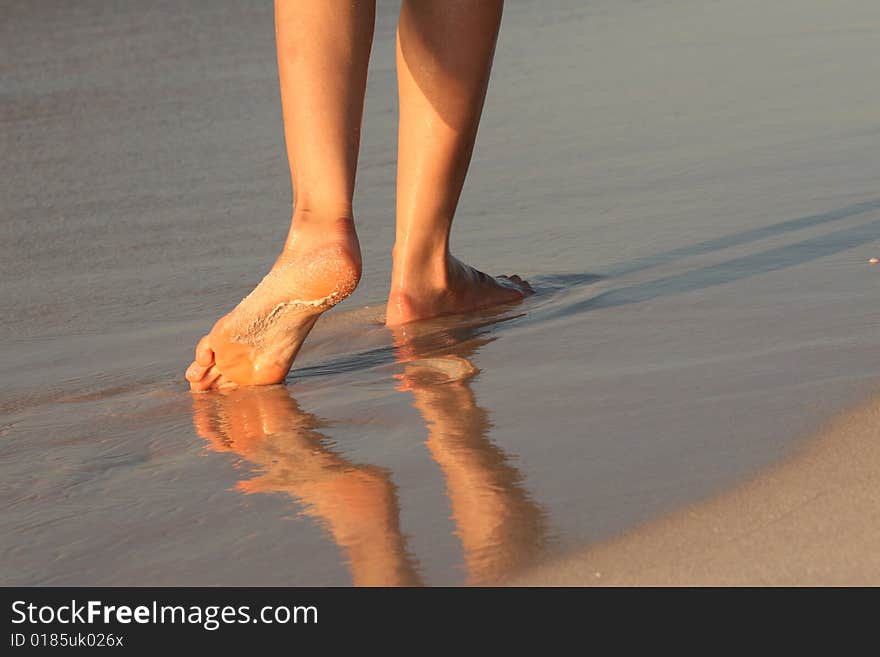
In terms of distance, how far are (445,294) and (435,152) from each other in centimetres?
22

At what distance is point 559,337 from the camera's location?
1.92m

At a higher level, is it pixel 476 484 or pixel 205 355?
pixel 205 355

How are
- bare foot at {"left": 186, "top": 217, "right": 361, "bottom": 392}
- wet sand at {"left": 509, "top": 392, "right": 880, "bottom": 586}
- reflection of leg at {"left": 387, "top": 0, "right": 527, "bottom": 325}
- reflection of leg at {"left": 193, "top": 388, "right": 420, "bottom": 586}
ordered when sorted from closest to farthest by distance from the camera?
1. wet sand at {"left": 509, "top": 392, "right": 880, "bottom": 586}
2. reflection of leg at {"left": 193, "top": 388, "right": 420, "bottom": 586}
3. bare foot at {"left": 186, "top": 217, "right": 361, "bottom": 392}
4. reflection of leg at {"left": 387, "top": 0, "right": 527, "bottom": 325}

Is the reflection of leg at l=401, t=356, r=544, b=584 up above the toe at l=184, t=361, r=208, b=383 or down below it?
below

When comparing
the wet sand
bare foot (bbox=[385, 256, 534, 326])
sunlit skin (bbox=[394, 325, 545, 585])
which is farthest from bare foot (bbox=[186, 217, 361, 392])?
the wet sand

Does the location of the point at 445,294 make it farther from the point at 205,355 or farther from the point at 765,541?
the point at 765,541

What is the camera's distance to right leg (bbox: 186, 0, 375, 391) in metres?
1.81

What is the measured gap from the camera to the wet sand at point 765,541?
1099mm

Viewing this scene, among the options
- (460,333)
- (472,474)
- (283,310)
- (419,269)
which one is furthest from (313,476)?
(419,269)

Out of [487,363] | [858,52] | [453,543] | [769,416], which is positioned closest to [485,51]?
[487,363]

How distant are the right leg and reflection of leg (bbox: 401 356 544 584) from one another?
18 centimetres

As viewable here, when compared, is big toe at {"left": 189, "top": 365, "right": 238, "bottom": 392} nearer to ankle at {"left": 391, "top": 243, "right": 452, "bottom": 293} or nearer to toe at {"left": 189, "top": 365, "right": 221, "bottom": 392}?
toe at {"left": 189, "top": 365, "right": 221, "bottom": 392}

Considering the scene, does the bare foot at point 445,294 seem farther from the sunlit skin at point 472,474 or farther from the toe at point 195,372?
the toe at point 195,372

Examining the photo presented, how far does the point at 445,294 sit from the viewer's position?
217 cm
